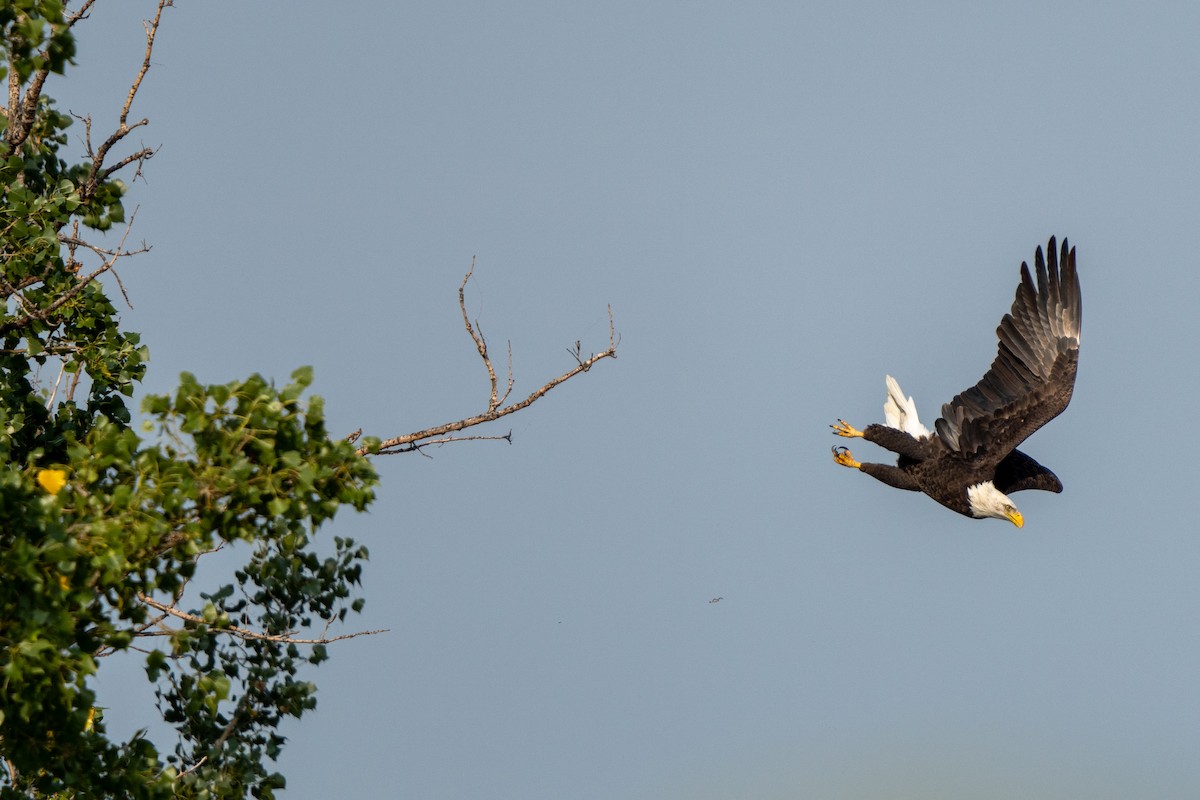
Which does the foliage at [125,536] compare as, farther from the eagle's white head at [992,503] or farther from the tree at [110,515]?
the eagle's white head at [992,503]

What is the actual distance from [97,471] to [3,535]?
447mm

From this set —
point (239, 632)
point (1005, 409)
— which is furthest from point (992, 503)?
point (239, 632)

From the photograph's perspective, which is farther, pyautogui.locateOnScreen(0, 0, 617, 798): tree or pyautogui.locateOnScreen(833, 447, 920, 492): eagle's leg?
pyautogui.locateOnScreen(833, 447, 920, 492): eagle's leg

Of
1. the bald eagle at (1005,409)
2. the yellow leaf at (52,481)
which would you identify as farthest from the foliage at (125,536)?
the bald eagle at (1005,409)

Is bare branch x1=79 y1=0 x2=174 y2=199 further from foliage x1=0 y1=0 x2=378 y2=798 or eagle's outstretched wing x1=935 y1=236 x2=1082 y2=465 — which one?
eagle's outstretched wing x1=935 y1=236 x2=1082 y2=465

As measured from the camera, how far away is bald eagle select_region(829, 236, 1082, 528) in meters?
13.0

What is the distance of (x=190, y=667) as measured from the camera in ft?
22.1

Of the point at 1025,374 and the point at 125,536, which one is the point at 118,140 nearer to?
the point at 125,536

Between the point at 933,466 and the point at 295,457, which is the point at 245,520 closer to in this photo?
the point at 295,457

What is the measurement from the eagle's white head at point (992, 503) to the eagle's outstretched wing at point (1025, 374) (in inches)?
10.5

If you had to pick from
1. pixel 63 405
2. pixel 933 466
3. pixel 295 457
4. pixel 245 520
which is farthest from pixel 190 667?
pixel 933 466

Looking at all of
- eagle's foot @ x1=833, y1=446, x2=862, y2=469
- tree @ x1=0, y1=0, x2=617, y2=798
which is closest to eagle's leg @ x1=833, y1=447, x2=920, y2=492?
eagle's foot @ x1=833, y1=446, x2=862, y2=469

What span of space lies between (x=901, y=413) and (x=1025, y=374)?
1396mm

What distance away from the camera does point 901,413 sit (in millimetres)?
14094
